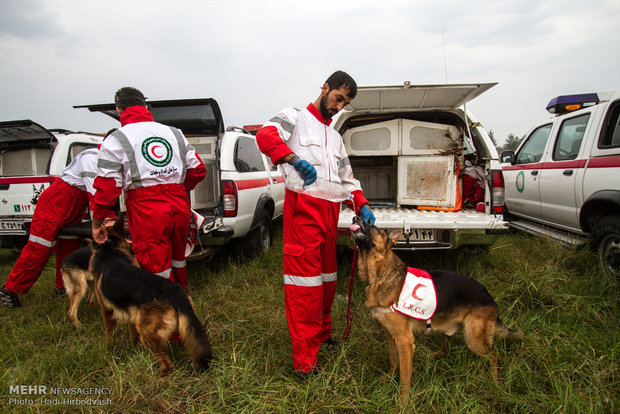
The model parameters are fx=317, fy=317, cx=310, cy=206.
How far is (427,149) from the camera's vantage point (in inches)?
167

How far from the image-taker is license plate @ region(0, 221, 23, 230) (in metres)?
4.45

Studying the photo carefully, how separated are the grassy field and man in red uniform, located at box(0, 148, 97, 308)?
0.28 m

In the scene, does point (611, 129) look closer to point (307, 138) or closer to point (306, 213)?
point (307, 138)

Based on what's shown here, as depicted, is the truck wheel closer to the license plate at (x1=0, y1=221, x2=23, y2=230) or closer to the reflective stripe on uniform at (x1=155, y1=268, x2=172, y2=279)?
the reflective stripe on uniform at (x1=155, y1=268, x2=172, y2=279)

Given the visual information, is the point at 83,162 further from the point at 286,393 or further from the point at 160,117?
the point at 286,393

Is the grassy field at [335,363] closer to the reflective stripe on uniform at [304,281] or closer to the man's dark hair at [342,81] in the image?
the reflective stripe on uniform at [304,281]

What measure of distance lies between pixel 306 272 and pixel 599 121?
3.65m

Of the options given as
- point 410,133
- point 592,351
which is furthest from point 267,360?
point 410,133

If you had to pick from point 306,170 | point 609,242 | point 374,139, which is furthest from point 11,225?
point 609,242

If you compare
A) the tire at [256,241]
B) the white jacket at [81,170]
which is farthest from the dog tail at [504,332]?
the white jacket at [81,170]

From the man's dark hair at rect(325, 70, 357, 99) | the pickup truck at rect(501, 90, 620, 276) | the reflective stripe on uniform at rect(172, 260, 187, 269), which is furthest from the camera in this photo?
the pickup truck at rect(501, 90, 620, 276)

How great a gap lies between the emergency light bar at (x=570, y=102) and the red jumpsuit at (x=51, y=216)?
5965 mm

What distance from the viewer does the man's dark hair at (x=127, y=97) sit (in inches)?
102

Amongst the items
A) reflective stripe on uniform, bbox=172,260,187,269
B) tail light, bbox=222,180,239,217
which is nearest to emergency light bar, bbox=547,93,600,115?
tail light, bbox=222,180,239,217
